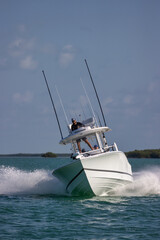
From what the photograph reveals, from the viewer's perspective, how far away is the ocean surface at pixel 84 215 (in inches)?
409

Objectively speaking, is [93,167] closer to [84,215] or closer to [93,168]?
[93,168]

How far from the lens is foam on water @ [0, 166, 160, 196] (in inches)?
738

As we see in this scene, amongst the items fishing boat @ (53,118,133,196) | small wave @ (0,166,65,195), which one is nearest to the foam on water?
small wave @ (0,166,65,195)

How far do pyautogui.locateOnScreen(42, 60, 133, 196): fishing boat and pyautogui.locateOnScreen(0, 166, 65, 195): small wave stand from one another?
301cm

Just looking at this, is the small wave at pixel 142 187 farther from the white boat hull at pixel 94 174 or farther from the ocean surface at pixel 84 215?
the white boat hull at pixel 94 174

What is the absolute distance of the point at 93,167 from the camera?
1560 centimetres

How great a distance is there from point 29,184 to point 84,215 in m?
9.88

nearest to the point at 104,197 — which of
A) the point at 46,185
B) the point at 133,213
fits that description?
the point at 133,213

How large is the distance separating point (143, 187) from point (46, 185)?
5.13 meters

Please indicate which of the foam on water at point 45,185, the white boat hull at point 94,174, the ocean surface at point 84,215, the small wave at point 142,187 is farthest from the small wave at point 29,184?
the small wave at point 142,187

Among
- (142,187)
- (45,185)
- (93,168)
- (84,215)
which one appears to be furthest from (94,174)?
(45,185)

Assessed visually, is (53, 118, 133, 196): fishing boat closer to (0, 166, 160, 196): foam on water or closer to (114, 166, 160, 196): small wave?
(114, 166, 160, 196): small wave

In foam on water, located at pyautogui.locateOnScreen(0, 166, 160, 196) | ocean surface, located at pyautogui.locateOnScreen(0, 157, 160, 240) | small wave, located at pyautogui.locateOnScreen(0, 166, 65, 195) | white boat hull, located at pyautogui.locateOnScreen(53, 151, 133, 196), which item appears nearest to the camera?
ocean surface, located at pyautogui.locateOnScreen(0, 157, 160, 240)

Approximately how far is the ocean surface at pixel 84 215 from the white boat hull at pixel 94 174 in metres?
0.41
